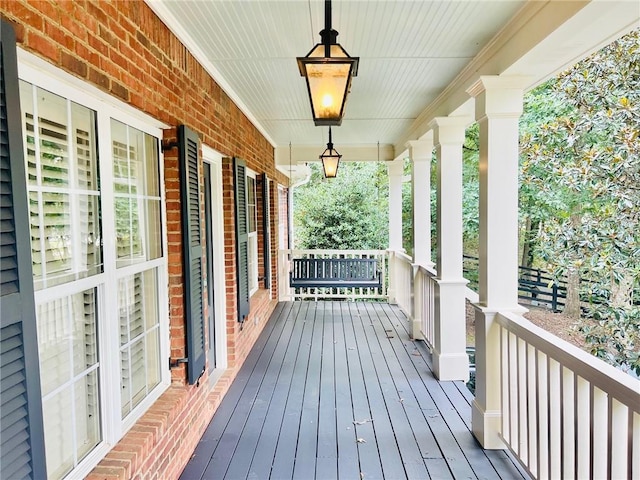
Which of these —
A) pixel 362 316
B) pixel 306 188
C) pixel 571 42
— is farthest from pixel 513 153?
pixel 306 188

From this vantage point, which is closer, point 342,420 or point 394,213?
point 342,420

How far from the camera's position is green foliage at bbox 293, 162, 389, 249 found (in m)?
11.6

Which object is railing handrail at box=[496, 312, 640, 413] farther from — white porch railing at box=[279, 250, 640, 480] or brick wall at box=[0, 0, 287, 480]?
brick wall at box=[0, 0, 287, 480]

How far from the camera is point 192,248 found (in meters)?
2.61

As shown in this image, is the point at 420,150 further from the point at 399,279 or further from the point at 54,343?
the point at 54,343

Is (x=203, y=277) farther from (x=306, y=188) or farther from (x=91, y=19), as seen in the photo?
(x=306, y=188)

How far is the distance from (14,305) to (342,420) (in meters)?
2.44

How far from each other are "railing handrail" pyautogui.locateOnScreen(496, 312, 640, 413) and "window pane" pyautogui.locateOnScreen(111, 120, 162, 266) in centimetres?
215

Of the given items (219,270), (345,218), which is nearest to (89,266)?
(219,270)

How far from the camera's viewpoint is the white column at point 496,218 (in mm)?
2592

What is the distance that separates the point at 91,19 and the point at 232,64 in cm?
153

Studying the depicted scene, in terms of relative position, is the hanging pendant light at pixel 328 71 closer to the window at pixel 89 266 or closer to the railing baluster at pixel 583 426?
the window at pixel 89 266

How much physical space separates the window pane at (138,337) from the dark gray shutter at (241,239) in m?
1.62

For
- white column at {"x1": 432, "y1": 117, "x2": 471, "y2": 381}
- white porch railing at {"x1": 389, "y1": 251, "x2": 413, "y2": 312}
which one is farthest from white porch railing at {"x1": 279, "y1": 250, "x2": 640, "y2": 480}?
white porch railing at {"x1": 389, "y1": 251, "x2": 413, "y2": 312}
